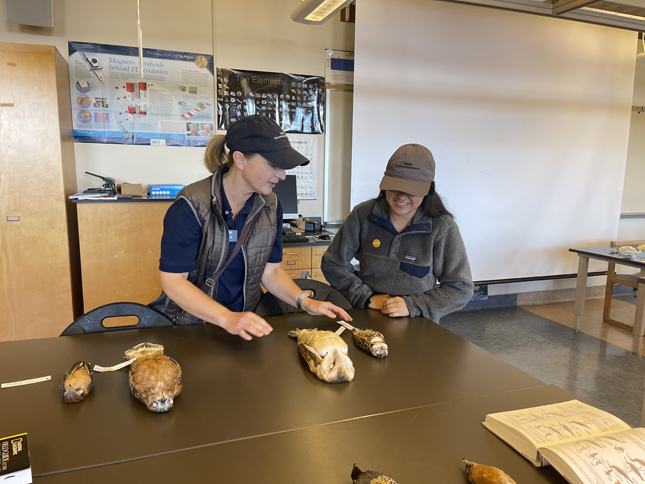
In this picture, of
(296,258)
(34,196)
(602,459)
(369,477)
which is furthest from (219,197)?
(34,196)

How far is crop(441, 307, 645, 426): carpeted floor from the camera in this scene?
9.66 ft

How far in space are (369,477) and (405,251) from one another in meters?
1.26

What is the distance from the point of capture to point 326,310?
1.61m

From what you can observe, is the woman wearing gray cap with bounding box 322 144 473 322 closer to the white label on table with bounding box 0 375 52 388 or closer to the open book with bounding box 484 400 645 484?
the open book with bounding box 484 400 645 484

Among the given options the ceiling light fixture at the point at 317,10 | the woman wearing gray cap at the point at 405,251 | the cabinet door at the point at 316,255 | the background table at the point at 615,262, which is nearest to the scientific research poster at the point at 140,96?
the cabinet door at the point at 316,255

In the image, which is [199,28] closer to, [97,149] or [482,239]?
[97,149]

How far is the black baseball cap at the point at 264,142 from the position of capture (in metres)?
1.54

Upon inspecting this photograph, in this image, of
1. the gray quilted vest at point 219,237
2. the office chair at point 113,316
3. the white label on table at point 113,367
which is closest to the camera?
the white label on table at point 113,367

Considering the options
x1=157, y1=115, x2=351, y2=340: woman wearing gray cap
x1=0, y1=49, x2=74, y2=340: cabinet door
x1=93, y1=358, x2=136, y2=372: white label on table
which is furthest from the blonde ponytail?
x1=0, y1=49, x2=74, y2=340: cabinet door

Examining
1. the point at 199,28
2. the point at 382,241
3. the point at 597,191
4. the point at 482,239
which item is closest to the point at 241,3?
the point at 199,28

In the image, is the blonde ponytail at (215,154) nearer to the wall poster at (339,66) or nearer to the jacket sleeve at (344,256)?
the jacket sleeve at (344,256)

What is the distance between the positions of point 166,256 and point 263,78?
8.91ft

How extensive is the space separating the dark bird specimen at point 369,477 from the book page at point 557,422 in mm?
329

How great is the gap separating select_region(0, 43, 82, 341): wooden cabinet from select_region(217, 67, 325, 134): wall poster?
3.99 ft
